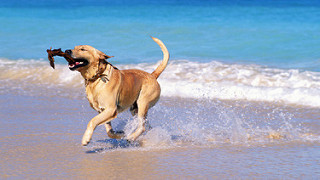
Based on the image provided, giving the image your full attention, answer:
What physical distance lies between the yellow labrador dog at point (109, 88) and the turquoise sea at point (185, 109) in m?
0.30

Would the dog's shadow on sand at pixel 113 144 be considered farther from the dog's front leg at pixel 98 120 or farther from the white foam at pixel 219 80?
the white foam at pixel 219 80

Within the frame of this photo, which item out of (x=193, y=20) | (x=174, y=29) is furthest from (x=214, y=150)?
(x=193, y=20)

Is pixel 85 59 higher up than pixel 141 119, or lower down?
higher up

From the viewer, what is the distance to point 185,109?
817cm

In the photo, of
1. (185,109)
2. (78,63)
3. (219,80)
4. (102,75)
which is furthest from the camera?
(219,80)

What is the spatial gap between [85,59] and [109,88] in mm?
436

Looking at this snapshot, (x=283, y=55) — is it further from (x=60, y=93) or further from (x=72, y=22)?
(x=72, y=22)

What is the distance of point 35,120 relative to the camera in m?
7.15

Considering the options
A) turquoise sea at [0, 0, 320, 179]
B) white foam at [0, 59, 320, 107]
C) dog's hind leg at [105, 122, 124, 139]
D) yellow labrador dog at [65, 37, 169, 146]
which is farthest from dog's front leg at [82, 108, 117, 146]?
white foam at [0, 59, 320, 107]

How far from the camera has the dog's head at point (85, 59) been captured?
5375 mm

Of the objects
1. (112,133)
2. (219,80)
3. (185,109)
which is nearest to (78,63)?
(112,133)

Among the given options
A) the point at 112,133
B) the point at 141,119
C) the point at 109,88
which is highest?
the point at 109,88

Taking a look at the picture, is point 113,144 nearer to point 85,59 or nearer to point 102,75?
point 102,75

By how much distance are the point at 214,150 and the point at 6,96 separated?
4.65 metres
